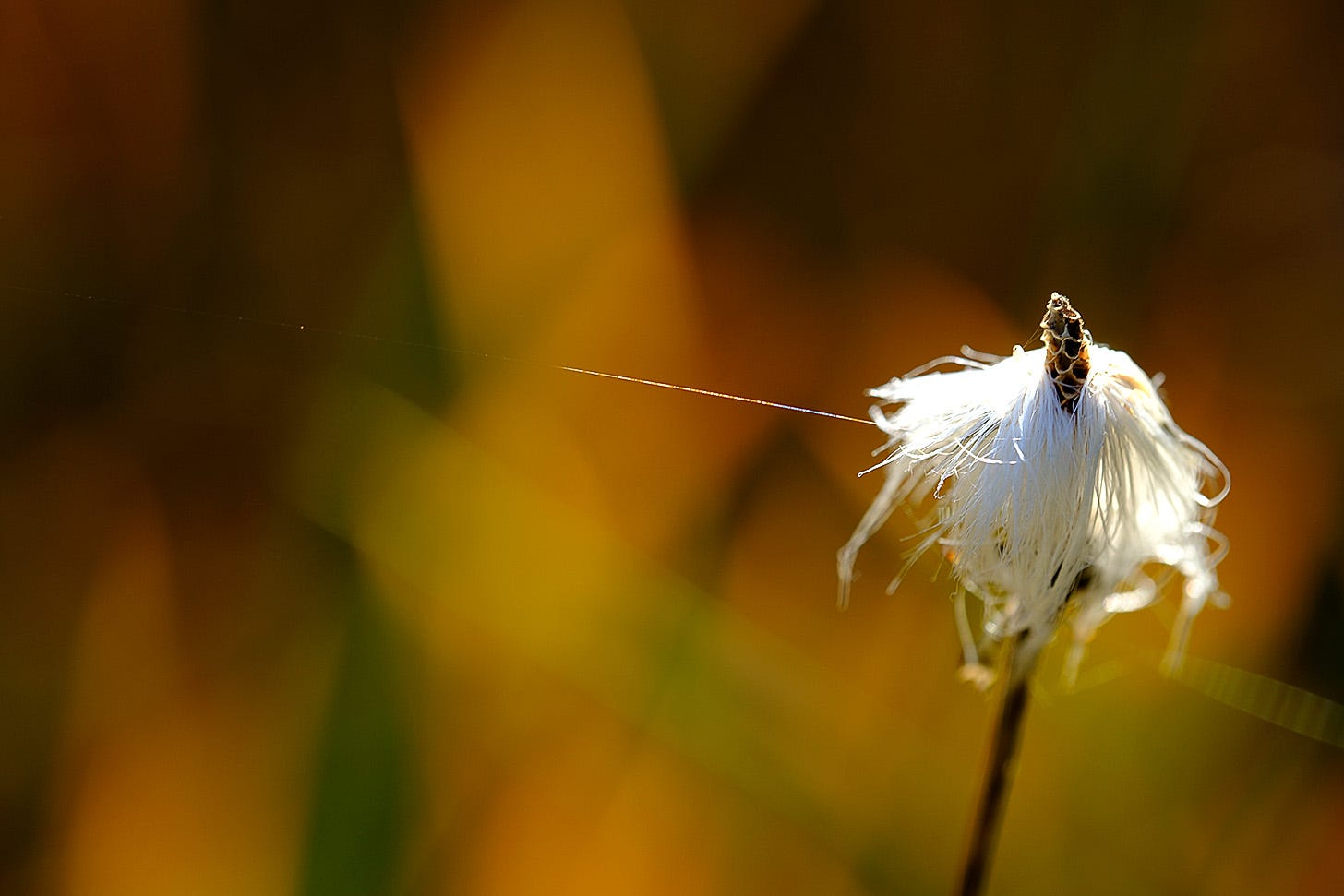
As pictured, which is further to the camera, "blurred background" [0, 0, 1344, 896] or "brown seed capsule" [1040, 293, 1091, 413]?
"blurred background" [0, 0, 1344, 896]

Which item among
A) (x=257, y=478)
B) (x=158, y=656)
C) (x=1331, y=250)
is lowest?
(x=158, y=656)

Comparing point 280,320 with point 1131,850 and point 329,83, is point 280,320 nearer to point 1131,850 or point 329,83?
point 329,83

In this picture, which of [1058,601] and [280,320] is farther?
[280,320]

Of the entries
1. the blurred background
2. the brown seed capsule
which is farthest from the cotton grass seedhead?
the blurred background

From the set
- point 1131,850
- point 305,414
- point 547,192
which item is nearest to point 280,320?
point 305,414

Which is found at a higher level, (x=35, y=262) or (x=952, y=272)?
(x=952, y=272)

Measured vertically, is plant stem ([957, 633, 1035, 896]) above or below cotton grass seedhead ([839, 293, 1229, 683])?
below

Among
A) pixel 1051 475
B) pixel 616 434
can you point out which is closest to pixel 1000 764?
pixel 1051 475

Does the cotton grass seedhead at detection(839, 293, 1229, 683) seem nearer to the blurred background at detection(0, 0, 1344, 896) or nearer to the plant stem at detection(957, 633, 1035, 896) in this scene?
the plant stem at detection(957, 633, 1035, 896)

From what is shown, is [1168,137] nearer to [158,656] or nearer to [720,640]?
[720,640]
